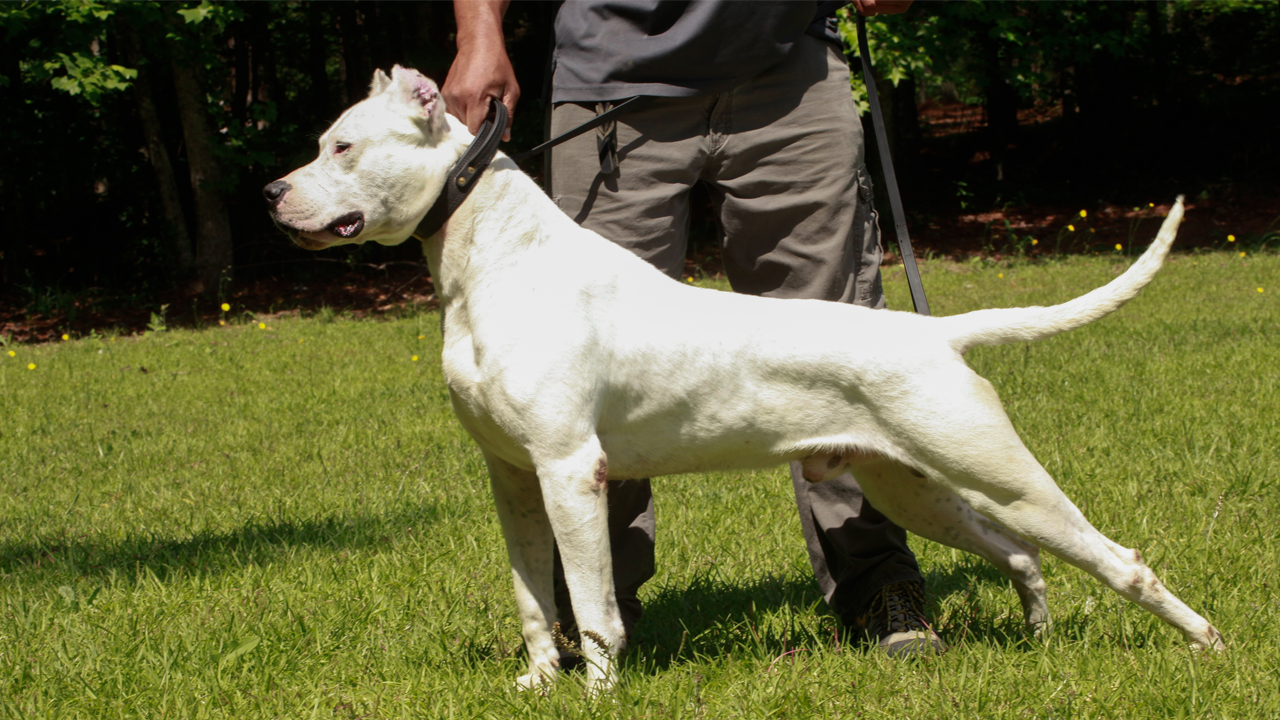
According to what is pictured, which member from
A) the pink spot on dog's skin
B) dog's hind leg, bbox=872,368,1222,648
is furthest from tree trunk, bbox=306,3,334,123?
dog's hind leg, bbox=872,368,1222,648

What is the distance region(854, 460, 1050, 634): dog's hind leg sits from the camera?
3.08m

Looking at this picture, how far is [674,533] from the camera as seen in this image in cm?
420

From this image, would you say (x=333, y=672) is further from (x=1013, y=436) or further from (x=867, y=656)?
(x=1013, y=436)

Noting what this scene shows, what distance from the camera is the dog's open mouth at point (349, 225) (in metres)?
2.61

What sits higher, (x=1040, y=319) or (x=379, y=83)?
(x=379, y=83)

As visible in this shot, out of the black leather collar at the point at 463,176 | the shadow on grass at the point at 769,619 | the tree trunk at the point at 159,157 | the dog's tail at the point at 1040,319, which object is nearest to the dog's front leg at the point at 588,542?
the shadow on grass at the point at 769,619

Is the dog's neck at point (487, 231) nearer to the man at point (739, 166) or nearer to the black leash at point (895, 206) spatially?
the man at point (739, 166)

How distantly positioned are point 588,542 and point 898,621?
117cm

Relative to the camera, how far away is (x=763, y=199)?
10.5 feet

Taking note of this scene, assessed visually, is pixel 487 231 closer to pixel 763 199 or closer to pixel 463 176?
pixel 463 176

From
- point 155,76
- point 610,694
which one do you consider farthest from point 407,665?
point 155,76

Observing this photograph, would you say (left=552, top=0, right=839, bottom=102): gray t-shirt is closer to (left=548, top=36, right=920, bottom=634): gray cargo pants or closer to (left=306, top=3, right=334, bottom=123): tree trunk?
(left=548, top=36, right=920, bottom=634): gray cargo pants

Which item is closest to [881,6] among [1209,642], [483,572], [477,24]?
[477,24]

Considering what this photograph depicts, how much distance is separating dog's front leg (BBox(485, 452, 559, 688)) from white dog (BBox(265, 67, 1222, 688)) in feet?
0.65
